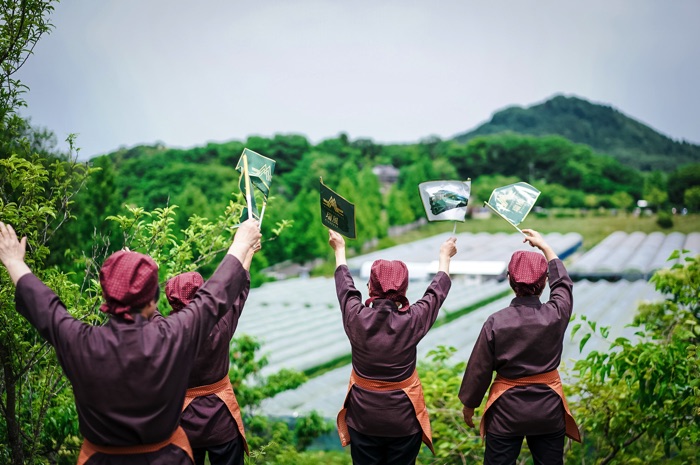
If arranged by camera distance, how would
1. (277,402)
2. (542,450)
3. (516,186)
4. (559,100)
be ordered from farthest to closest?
(559,100), (277,402), (516,186), (542,450)

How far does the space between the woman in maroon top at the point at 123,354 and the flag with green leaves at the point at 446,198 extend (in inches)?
57.9

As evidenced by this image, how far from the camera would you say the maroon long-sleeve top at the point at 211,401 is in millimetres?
2359

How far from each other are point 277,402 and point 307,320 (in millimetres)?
5591

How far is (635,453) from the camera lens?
375cm

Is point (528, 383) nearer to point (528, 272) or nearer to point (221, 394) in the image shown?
point (528, 272)

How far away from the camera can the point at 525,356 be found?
2373mm

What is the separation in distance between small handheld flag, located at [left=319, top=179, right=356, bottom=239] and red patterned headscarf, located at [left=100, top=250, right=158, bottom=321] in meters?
1.09

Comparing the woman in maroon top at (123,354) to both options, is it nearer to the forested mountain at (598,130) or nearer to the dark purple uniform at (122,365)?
the dark purple uniform at (122,365)

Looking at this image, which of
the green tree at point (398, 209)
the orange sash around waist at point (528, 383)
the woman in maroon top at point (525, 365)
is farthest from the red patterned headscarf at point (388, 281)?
the green tree at point (398, 209)

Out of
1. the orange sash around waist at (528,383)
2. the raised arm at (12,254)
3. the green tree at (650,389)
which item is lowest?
the green tree at (650,389)

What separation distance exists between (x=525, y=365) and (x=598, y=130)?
31165mm

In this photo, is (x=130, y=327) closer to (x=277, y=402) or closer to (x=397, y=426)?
(x=397, y=426)

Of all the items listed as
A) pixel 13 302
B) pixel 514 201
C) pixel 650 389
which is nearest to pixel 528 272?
pixel 514 201

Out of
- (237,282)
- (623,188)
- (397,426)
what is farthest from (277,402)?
(623,188)
